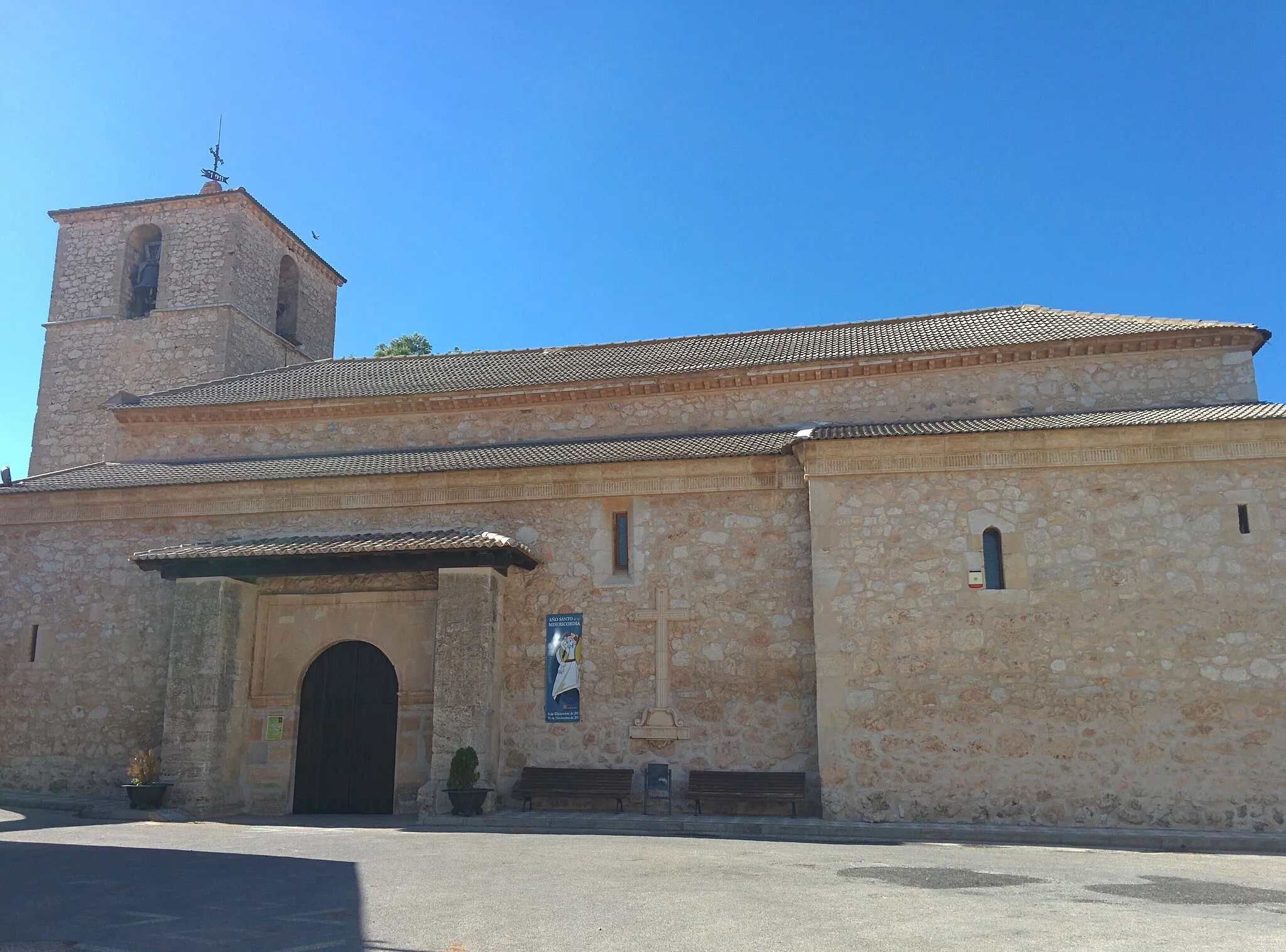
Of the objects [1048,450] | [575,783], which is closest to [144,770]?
[575,783]

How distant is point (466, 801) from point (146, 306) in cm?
1582

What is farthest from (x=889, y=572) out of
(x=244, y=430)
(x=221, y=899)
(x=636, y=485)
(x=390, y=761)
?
(x=244, y=430)

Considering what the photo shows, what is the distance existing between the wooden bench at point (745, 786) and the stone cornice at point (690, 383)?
5718 millimetres

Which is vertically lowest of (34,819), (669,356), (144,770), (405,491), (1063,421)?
(34,819)

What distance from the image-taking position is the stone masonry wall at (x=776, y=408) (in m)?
13.5

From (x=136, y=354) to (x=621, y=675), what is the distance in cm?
1474

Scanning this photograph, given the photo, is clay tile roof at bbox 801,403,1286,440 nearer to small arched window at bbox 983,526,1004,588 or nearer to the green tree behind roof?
small arched window at bbox 983,526,1004,588

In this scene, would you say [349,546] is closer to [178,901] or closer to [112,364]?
[178,901]

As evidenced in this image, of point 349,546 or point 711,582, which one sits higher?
point 349,546

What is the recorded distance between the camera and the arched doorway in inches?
516

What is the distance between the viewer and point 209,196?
2169 cm

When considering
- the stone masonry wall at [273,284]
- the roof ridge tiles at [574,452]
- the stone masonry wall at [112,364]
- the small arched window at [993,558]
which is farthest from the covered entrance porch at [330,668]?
the stone masonry wall at [273,284]

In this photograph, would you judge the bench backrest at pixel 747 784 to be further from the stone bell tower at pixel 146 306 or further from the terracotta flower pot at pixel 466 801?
the stone bell tower at pixel 146 306

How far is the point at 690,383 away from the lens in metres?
15.0
